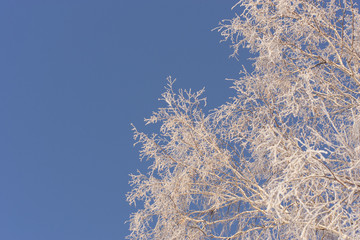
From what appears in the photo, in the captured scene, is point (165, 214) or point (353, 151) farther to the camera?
point (165, 214)

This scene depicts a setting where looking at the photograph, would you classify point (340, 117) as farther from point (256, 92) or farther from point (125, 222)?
point (125, 222)

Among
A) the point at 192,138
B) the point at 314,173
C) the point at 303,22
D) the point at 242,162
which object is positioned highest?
the point at 303,22

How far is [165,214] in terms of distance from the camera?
20.7 ft

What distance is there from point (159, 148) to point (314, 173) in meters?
3.26

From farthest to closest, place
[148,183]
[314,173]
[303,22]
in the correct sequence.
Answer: [148,183]
[303,22]
[314,173]

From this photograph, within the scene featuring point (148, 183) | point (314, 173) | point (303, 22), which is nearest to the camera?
point (314, 173)

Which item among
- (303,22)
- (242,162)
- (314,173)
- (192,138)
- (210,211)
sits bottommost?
(314,173)

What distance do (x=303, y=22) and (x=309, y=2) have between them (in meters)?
0.50

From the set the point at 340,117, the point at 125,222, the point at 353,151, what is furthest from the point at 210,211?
the point at 353,151

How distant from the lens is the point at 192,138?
256 inches

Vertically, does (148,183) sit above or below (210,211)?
above

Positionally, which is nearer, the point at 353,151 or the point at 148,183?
the point at 353,151

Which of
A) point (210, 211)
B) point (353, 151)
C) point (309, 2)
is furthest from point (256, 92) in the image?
point (353, 151)

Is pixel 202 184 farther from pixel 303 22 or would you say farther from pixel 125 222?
pixel 303 22
